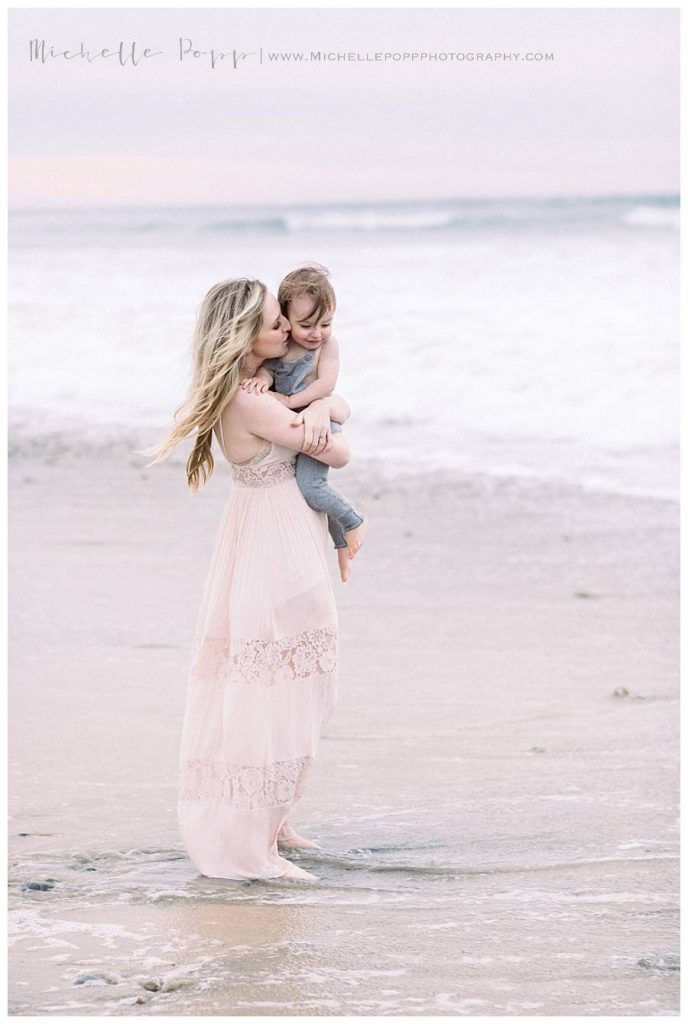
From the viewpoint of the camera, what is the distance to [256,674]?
416cm

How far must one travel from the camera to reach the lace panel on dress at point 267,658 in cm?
416

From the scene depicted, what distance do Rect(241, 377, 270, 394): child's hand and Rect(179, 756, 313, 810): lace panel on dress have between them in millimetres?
1111

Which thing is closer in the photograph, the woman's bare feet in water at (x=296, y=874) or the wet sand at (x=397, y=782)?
the wet sand at (x=397, y=782)

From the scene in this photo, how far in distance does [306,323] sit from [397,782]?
1.81 metres

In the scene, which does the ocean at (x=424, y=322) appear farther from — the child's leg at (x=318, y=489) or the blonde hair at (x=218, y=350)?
the child's leg at (x=318, y=489)

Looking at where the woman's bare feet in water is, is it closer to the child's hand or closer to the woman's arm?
the woman's arm

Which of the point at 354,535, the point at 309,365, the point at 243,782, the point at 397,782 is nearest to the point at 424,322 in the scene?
the point at 397,782

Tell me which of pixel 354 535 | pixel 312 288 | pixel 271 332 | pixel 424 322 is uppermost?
pixel 424 322

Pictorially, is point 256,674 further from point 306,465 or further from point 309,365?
point 309,365

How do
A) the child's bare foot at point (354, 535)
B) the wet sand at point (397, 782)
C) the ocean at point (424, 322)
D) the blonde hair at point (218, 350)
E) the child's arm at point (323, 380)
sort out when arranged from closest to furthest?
1. the wet sand at point (397, 782)
2. the blonde hair at point (218, 350)
3. the child's arm at point (323, 380)
4. the child's bare foot at point (354, 535)
5. the ocean at point (424, 322)

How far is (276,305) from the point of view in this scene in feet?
13.1

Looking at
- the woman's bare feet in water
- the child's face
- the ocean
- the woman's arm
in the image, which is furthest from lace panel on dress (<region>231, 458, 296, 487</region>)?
the woman's bare feet in water

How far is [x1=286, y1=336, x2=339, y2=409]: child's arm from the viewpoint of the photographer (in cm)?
412

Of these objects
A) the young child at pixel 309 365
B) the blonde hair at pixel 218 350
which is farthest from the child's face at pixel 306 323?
the blonde hair at pixel 218 350
